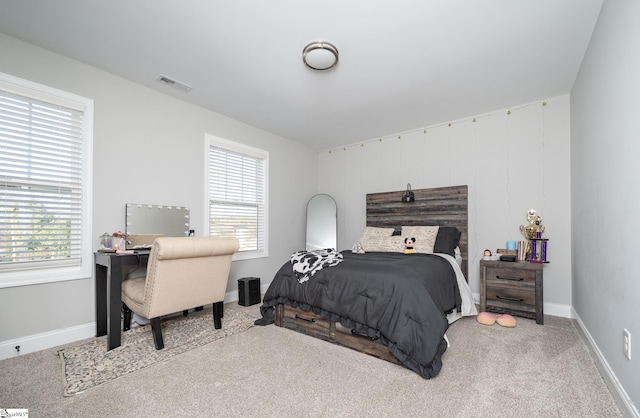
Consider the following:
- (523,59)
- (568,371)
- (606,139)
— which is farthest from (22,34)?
(568,371)

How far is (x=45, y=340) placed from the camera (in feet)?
8.03

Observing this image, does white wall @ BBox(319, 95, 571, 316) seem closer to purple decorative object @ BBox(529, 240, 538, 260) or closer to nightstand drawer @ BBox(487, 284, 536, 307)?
purple decorative object @ BBox(529, 240, 538, 260)

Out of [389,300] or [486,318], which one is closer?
[389,300]

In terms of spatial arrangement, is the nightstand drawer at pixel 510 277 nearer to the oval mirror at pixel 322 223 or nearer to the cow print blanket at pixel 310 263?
the cow print blanket at pixel 310 263

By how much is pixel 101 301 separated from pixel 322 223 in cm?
319

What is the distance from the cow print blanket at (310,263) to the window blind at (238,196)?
1.46 metres

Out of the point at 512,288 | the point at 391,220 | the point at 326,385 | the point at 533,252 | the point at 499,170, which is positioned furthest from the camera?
the point at 391,220

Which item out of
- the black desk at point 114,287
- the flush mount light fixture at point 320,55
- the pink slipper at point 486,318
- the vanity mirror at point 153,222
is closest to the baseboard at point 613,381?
the pink slipper at point 486,318

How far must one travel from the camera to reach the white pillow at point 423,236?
364 centimetres

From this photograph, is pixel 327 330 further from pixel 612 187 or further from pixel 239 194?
pixel 239 194

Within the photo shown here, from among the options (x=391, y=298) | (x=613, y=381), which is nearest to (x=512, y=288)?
(x=613, y=381)

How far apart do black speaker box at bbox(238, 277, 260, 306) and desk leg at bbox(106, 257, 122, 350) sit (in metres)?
1.51

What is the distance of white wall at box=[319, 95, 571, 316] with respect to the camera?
3334 millimetres

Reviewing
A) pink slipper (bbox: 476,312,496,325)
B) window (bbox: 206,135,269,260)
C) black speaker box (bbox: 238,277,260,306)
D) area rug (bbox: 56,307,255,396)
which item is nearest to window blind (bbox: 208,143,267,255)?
window (bbox: 206,135,269,260)
